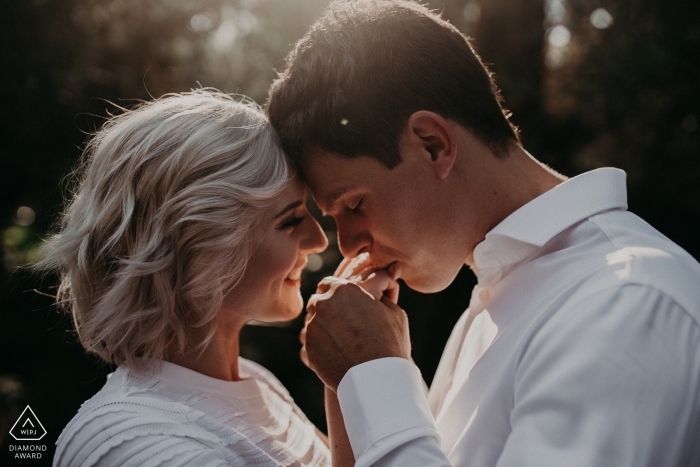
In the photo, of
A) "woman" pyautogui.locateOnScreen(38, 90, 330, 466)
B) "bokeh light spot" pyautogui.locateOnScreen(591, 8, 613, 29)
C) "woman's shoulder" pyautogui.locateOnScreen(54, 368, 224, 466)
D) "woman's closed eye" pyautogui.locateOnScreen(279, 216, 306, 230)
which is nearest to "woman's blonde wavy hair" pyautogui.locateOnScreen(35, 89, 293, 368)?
"woman" pyautogui.locateOnScreen(38, 90, 330, 466)

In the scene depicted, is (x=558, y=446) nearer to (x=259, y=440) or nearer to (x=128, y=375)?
(x=259, y=440)

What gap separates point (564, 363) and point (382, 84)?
1264mm

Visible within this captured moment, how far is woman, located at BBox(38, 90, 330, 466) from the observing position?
7.10 feet

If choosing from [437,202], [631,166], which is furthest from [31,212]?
[631,166]

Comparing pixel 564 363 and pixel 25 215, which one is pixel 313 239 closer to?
pixel 564 363

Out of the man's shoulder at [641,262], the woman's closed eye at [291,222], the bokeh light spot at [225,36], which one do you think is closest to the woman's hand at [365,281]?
the woman's closed eye at [291,222]

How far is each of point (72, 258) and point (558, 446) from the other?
2016 millimetres

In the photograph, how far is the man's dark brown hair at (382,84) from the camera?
2131 mm

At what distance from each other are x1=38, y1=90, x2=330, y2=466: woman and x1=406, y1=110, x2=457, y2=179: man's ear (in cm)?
58

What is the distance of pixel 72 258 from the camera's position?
7.61 feet

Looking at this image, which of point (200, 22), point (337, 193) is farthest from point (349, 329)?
point (200, 22)

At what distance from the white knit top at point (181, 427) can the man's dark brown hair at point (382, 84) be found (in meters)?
1.08

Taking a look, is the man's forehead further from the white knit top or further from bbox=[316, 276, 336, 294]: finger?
the white knit top

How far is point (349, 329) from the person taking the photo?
188 centimetres
